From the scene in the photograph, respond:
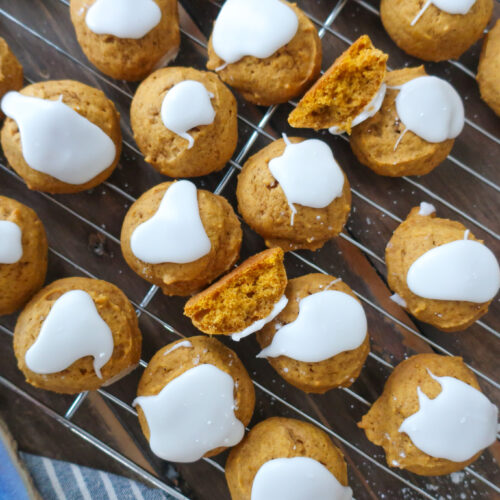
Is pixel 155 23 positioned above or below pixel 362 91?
below

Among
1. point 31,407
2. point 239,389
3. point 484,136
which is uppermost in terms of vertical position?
point 484,136

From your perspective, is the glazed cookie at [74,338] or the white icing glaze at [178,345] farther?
the white icing glaze at [178,345]

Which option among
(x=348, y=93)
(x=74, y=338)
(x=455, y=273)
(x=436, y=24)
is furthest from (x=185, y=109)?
(x=455, y=273)

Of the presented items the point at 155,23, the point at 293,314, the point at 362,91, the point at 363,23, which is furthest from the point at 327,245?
the point at 155,23

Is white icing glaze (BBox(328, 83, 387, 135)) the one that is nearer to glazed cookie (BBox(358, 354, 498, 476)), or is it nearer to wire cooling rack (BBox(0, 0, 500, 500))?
wire cooling rack (BBox(0, 0, 500, 500))

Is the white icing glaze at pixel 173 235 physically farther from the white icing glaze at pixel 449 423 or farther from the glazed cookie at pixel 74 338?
the white icing glaze at pixel 449 423

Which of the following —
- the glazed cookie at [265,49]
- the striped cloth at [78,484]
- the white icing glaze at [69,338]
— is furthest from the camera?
the striped cloth at [78,484]

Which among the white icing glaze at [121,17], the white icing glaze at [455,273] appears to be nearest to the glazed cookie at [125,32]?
the white icing glaze at [121,17]

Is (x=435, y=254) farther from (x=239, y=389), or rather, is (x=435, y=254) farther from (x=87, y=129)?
(x=87, y=129)
